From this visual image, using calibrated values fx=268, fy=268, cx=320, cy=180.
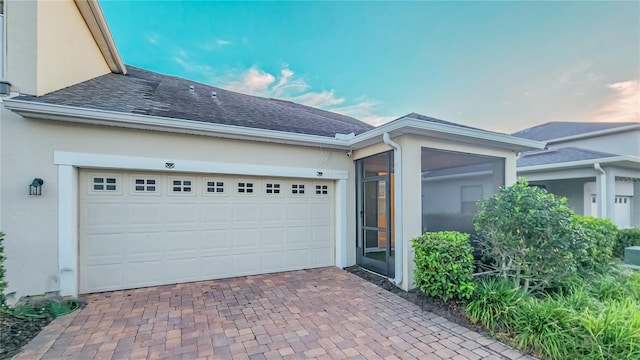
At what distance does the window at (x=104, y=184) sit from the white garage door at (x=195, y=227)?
0.01 m

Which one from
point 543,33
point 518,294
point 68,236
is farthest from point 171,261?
point 543,33

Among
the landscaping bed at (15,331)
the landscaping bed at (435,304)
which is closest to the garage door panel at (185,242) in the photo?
the landscaping bed at (15,331)

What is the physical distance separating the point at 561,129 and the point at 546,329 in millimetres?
17274

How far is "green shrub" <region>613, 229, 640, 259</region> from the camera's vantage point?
8.01m

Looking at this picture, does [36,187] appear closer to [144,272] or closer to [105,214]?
[105,214]

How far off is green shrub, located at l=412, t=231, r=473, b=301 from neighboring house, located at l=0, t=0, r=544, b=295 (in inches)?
27.1

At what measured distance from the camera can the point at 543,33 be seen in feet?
25.7

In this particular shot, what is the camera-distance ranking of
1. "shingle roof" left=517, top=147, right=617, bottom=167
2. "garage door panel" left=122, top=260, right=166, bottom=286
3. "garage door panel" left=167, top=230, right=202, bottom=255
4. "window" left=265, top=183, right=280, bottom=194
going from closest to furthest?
"garage door panel" left=122, top=260, right=166, bottom=286
"garage door panel" left=167, top=230, right=202, bottom=255
"window" left=265, top=183, right=280, bottom=194
"shingle roof" left=517, top=147, right=617, bottom=167

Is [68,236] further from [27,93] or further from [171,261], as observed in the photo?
[27,93]

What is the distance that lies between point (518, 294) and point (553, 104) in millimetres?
10258

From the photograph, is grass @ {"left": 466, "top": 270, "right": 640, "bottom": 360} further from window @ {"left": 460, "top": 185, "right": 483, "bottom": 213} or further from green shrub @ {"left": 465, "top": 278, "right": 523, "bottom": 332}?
window @ {"left": 460, "top": 185, "right": 483, "bottom": 213}

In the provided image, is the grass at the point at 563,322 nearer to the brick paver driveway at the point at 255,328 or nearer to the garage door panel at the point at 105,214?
the brick paver driveway at the point at 255,328

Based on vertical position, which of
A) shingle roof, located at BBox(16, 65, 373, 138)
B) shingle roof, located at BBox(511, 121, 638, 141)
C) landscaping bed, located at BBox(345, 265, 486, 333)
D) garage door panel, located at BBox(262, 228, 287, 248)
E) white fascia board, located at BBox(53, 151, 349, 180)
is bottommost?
landscaping bed, located at BBox(345, 265, 486, 333)

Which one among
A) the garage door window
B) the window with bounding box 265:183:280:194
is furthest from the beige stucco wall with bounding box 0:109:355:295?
the garage door window
